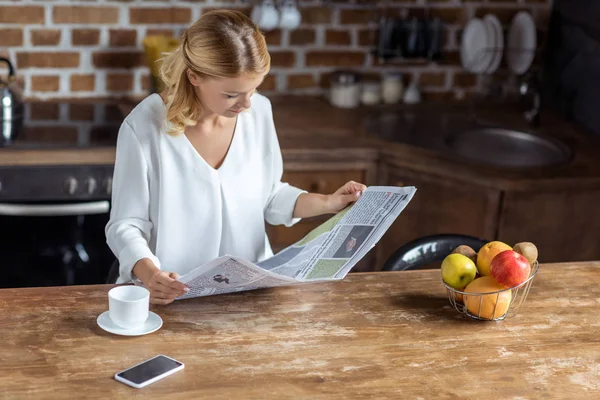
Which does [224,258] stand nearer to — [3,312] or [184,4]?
[3,312]

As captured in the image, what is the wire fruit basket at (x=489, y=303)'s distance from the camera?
5.94 ft

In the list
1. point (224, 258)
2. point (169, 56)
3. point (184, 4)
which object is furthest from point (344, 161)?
point (224, 258)

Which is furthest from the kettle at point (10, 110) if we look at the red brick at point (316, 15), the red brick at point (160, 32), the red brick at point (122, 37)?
the red brick at point (316, 15)

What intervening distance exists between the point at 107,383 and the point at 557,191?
6.28 ft

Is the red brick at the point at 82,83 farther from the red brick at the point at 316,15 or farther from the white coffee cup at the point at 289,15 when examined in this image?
the red brick at the point at 316,15

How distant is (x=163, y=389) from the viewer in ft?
4.96

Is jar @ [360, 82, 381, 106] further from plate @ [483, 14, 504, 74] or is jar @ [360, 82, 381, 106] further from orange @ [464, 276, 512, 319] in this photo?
orange @ [464, 276, 512, 319]

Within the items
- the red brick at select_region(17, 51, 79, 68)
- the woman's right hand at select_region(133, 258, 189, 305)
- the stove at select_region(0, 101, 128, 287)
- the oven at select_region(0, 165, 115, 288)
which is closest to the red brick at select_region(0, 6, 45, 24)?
the red brick at select_region(17, 51, 79, 68)

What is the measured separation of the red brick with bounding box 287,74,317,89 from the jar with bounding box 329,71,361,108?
129 mm

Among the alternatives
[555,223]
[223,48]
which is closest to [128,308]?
[223,48]

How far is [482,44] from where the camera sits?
3.79m

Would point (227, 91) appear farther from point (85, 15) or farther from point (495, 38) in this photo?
point (495, 38)

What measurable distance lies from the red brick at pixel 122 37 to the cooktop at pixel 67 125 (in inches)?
8.9

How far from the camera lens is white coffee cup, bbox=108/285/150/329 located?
1691 mm
